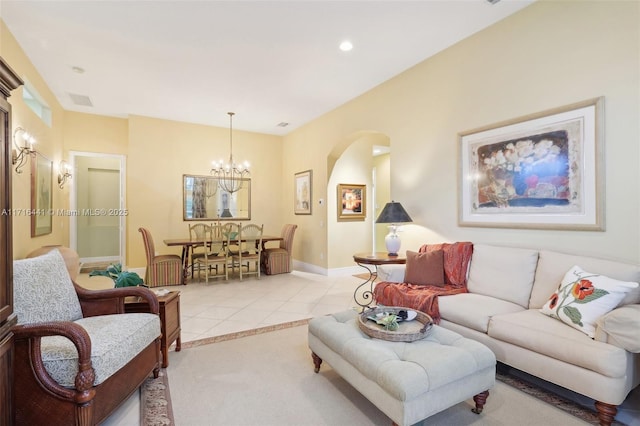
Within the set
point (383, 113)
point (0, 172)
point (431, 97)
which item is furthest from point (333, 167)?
point (0, 172)

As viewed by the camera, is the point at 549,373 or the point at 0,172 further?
the point at 549,373

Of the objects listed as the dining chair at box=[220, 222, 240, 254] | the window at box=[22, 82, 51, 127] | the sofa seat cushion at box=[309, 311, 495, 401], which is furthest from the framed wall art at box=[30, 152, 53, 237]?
the sofa seat cushion at box=[309, 311, 495, 401]

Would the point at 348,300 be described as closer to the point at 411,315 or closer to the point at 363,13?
the point at 411,315

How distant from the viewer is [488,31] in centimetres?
318

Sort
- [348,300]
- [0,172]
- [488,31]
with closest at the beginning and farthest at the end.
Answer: [0,172] < [488,31] < [348,300]

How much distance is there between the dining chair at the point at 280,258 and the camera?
611cm

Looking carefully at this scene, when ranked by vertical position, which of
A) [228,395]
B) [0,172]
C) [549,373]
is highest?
[0,172]

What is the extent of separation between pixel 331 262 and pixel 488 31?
4239 millimetres

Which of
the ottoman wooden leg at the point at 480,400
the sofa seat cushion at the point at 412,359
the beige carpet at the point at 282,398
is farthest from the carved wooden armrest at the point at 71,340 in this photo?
the ottoman wooden leg at the point at 480,400

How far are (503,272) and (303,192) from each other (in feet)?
14.8

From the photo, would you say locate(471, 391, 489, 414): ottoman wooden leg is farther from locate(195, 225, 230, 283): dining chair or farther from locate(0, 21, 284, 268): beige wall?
locate(0, 21, 284, 268): beige wall

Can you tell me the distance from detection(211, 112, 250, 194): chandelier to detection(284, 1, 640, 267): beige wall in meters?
3.09

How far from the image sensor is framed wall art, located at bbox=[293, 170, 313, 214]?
6463 mm

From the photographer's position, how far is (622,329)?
5.66ft
